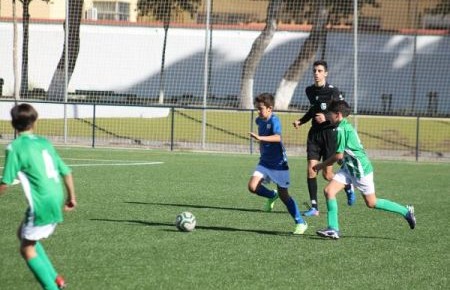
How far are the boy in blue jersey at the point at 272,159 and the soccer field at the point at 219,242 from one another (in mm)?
332

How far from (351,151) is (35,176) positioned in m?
4.72

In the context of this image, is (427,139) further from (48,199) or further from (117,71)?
(48,199)

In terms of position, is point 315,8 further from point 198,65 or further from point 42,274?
point 42,274

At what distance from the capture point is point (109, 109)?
87.6 ft

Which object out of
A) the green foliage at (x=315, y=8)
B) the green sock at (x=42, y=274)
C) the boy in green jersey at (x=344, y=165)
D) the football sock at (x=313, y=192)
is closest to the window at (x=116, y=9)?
the green foliage at (x=315, y=8)

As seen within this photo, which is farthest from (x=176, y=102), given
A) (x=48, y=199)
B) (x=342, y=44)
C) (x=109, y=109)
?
(x=48, y=199)

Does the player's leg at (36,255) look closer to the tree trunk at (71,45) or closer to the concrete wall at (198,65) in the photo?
the tree trunk at (71,45)

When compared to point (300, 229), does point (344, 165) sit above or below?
above

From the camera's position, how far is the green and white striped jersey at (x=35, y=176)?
6.99 meters

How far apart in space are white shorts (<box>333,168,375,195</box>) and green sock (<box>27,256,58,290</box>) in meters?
4.80

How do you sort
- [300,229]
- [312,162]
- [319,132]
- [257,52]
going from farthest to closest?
[257,52]
[319,132]
[312,162]
[300,229]

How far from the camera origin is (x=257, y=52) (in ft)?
96.8

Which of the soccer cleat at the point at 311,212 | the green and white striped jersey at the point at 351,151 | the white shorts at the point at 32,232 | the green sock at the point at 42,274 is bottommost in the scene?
the soccer cleat at the point at 311,212

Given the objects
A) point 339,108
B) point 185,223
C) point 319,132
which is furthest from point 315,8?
point 185,223
